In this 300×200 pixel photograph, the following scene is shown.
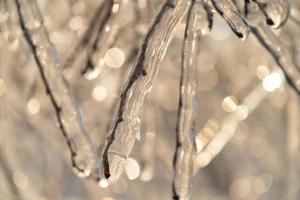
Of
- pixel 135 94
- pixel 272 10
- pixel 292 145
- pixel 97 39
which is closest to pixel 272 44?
pixel 272 10

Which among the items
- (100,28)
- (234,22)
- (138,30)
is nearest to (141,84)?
(234,22)

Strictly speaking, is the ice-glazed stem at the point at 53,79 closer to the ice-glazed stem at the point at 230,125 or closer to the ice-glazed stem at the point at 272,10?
the ice-glazed stem at the point at 272,10

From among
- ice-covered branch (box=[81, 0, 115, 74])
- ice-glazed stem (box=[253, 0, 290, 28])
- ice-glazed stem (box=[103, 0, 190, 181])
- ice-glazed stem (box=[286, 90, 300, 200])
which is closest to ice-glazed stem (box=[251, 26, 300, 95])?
ice-glazed stem (box=[253, 0, 290, 28])

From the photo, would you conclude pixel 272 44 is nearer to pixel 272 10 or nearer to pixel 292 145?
pixel 272 10

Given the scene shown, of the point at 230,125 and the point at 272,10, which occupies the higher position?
the point at 272,10

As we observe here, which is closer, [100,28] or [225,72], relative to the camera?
[100,28]

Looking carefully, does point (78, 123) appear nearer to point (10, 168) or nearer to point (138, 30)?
point (138, 30)
